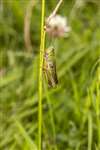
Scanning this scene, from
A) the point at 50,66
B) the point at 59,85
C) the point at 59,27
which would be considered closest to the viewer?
the point at 50,66

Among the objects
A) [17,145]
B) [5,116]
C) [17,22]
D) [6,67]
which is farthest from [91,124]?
[17,22]

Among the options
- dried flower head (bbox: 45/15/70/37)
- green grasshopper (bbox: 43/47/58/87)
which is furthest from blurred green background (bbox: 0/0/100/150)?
green grasshopper (bbox: 43/47/58/87)

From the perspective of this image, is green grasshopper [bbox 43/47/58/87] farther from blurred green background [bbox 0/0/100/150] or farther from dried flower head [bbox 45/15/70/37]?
dried flower head [bbox 45/15/70/37]

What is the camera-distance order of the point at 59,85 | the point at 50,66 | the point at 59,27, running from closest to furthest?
the point at 50,66 < the point at 59,85 < the point at 59,27

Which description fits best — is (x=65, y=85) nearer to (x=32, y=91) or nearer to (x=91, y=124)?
(x=32, y=91)

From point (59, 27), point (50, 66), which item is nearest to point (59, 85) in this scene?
point (59, 27)

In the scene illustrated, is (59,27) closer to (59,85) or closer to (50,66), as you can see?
(59,85)

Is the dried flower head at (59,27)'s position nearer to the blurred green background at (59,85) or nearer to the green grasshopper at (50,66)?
the blurred green background at (59,85)
